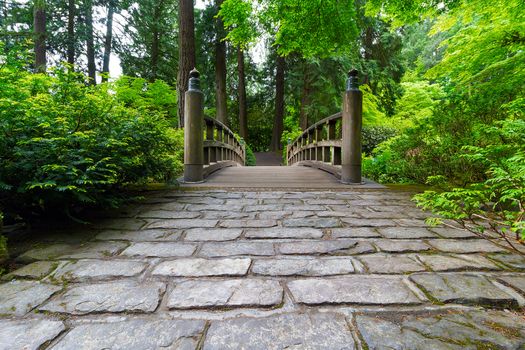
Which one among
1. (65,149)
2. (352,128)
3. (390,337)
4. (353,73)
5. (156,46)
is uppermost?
(156,46)

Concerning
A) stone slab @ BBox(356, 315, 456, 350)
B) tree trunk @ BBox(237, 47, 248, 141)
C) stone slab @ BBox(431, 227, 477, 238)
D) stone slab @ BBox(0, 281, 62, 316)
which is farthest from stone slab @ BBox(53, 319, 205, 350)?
tree trunk @ BBox(237, 47, 248, 141)

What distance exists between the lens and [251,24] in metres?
7.71

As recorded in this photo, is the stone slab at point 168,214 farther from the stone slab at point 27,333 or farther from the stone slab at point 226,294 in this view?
the stone slab at point 27,333

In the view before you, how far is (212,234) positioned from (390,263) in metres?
1.35

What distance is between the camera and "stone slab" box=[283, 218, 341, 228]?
256 centimetres

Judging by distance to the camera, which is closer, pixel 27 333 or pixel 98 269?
pixel 27 333

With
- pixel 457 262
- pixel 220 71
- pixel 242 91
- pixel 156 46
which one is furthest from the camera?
pixel 242 91

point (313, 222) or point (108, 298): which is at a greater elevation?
point (313, 222)

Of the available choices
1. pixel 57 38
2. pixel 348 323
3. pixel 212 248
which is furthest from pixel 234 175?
pixel 57 38

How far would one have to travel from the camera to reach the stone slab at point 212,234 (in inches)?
88.6

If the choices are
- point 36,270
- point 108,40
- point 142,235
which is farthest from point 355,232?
point 108,40

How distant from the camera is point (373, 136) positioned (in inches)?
378

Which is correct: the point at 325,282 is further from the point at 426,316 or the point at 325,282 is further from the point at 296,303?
the point at 426,316

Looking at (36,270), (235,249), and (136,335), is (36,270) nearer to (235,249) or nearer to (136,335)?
(136,335)
